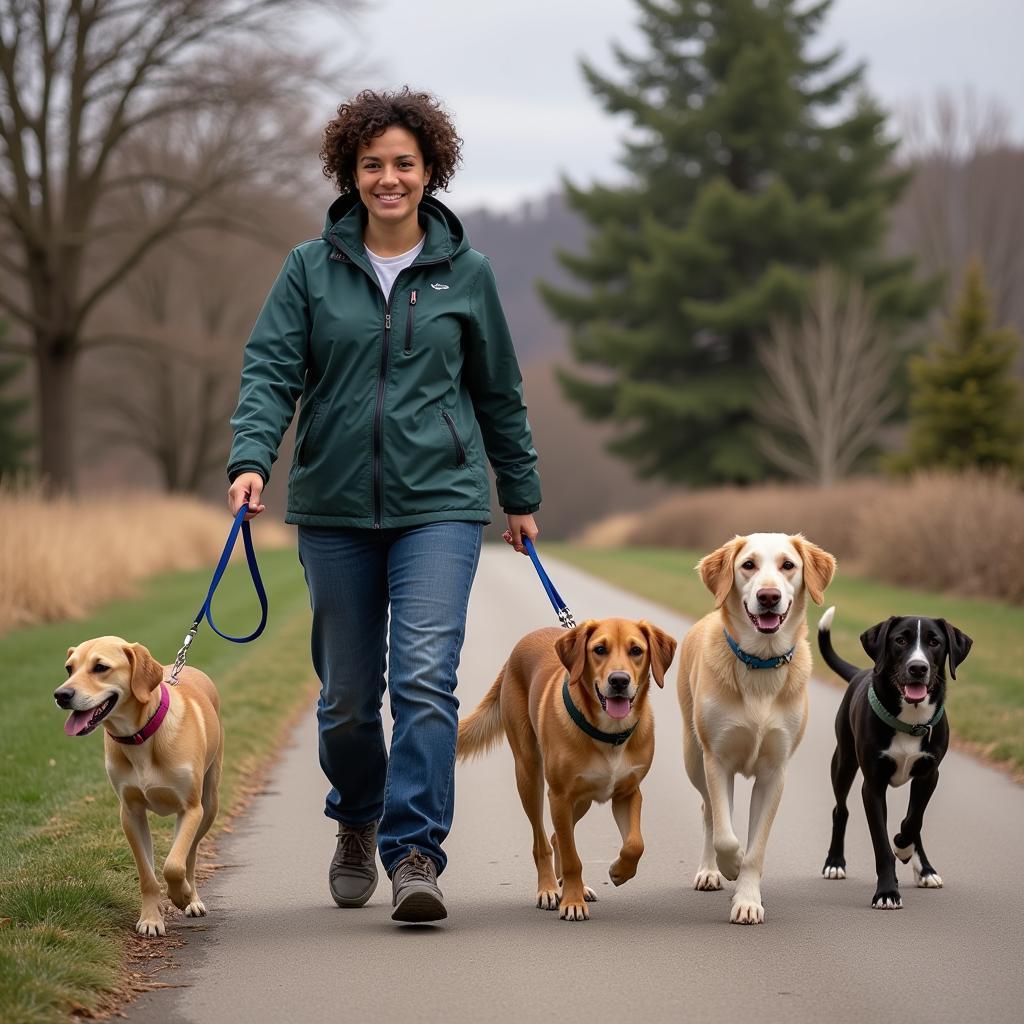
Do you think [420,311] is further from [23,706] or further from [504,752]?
[23,706]

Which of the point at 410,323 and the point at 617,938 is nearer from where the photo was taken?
the point at 617,938

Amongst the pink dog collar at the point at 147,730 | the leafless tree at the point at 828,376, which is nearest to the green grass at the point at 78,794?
the pink dog collar at the point at 147,730

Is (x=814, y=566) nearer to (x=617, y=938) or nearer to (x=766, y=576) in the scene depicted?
(x=766, y=576)

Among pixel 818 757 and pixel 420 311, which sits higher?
pixel 420 311

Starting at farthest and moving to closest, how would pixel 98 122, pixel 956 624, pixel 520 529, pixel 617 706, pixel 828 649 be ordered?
pixel 98 122, pixel 956 624, pixel 828 649, pixel 520 529, pixel 617 706

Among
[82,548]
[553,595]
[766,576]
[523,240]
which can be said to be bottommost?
[82,548]

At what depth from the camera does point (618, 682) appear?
525 centimetres

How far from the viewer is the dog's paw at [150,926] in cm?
513

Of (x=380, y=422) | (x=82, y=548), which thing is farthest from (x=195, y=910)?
(x=82, y=548)

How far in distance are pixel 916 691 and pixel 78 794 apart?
421cm

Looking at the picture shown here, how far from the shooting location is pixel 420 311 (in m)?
5.53

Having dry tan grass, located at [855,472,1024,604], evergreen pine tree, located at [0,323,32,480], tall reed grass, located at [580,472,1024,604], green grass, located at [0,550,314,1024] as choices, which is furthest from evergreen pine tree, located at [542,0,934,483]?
green grass, located at [0,550,314,1024]

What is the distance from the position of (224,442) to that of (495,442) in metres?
41.6

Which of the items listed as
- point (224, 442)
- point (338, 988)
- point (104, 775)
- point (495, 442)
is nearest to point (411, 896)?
point (338, 988)
